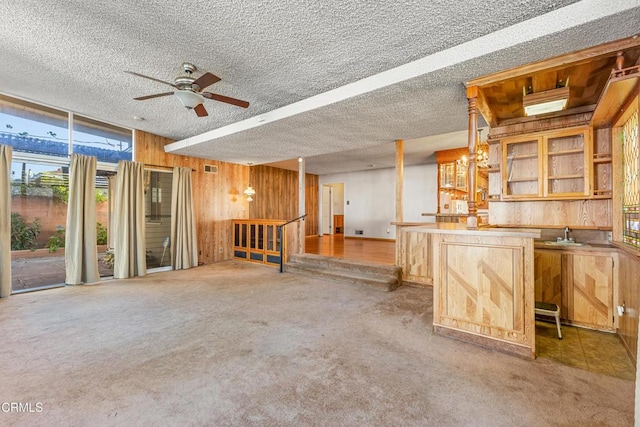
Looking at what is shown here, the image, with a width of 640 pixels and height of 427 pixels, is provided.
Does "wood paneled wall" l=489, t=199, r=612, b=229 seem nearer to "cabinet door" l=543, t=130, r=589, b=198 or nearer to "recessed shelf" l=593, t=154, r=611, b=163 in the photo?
"cabinet door" l=543, t=130, r=589, b=198

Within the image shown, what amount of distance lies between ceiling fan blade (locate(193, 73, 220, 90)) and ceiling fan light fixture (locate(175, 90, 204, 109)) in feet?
0.38

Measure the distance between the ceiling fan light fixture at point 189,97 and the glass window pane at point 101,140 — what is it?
3410 mm

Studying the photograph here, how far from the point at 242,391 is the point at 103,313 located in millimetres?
2705

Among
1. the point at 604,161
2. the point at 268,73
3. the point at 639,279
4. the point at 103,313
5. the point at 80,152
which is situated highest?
the point at 268,73

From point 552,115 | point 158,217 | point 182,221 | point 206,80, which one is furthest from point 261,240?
point 552,115

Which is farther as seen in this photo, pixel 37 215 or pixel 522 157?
pixel 37 215

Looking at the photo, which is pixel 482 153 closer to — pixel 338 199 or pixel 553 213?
pixel 553 213

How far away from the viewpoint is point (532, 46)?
2.24 m

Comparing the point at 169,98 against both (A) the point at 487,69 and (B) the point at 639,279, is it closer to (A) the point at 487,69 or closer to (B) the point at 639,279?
(A) the point at 487,69

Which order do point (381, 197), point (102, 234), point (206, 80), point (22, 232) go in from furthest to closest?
point (381, 197)
point (102, 234)
point (22, 232)
point (206, 80)

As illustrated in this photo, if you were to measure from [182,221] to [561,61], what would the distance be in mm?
6613

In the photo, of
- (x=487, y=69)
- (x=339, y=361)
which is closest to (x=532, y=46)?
(x=487, y=69)

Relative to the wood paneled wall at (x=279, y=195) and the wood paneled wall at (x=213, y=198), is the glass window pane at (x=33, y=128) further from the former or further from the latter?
the wood paneled wall at (x=279, y=195)

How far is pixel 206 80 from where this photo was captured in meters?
2.71
